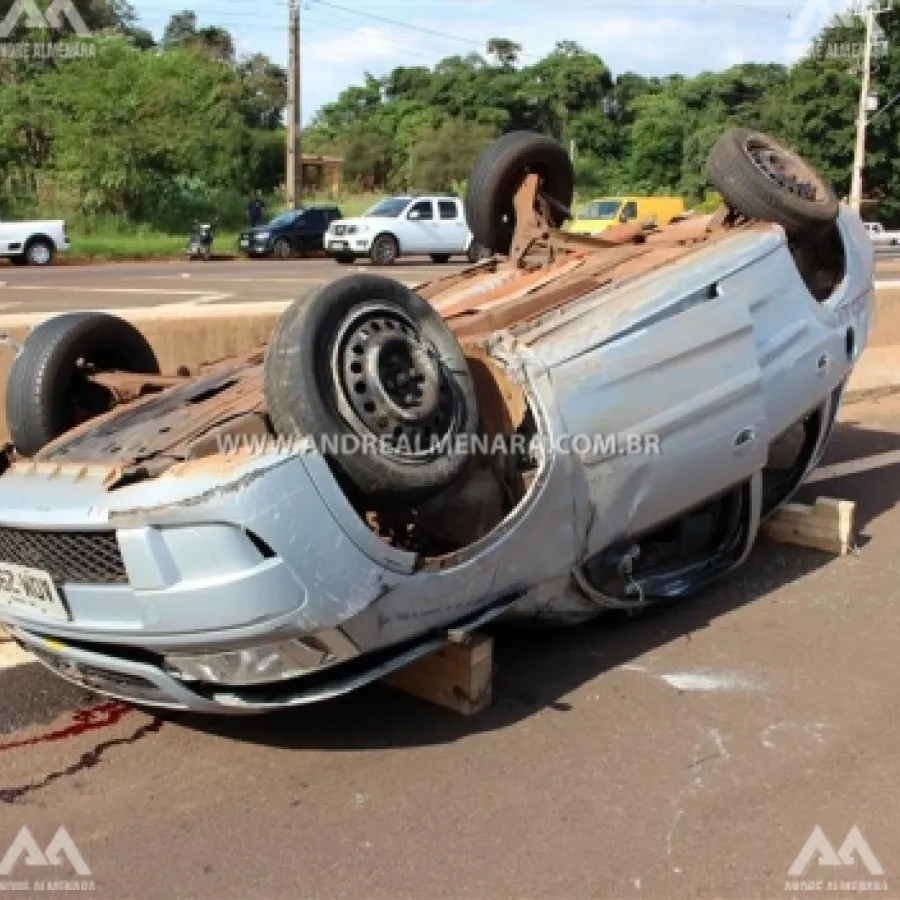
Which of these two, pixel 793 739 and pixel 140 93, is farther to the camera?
pixel 140 93

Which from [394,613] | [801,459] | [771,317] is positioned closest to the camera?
[394,613]

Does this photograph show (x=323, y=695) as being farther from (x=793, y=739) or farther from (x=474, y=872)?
(x=793, y=739)

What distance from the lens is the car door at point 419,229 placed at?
2636cm

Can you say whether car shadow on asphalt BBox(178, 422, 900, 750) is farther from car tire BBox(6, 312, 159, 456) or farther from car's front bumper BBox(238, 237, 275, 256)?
car's front bumper BBox(238, 237, 275, 256)

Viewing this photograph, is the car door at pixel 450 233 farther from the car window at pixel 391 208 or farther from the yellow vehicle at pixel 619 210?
the yellow vehicle at pixel 619 210

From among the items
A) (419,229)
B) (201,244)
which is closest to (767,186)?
(419,229)

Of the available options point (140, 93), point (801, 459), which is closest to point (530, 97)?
point (140, 93)

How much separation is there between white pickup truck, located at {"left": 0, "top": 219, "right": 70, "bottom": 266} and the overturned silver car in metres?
21.4

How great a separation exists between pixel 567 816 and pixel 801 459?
8.55 ft

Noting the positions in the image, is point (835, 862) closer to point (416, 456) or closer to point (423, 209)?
point (416, 456)

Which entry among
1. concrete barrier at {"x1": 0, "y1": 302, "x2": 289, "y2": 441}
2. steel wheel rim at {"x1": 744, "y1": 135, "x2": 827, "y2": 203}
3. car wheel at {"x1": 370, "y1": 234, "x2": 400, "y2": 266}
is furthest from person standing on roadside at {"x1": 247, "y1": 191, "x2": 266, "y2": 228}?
steel wheel rim at {"x1": 744, "y1": 135, "x2": 827, "y2": 203}

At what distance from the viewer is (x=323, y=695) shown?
132 inches

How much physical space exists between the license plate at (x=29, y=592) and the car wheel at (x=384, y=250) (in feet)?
75.2

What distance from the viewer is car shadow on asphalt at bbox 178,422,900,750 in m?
3.65
